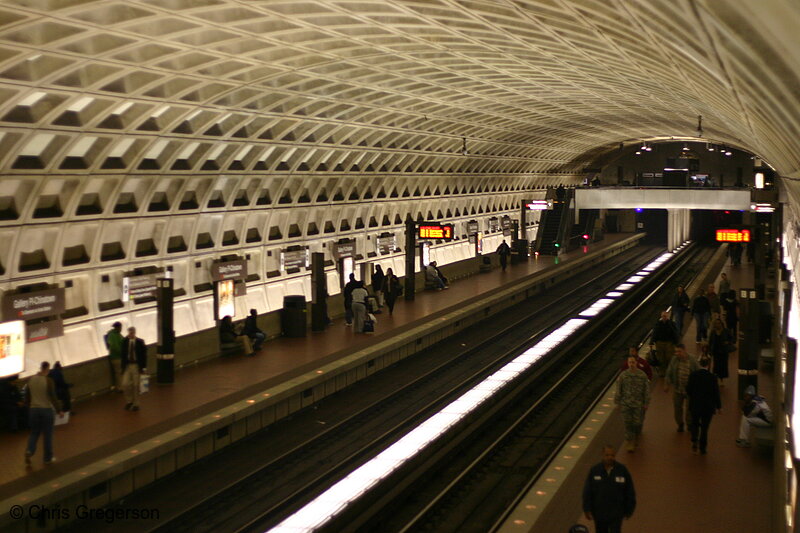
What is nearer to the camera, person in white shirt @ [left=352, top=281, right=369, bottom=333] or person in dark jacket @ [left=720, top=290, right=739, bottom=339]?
person in dark jacket @ [left=720, top=290, right=739, bottom=339]

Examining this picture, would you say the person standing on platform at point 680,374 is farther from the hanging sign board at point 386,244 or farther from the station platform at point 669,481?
the hanging sign board at point 386,244

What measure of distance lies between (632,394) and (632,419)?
1.17ft

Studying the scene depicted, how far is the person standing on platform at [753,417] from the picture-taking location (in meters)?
12.1

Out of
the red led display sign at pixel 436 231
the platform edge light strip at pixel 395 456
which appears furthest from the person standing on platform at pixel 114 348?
the red led display sign at pixel 436 231

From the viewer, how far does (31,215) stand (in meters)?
17.0

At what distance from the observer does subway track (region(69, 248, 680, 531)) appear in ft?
41.7

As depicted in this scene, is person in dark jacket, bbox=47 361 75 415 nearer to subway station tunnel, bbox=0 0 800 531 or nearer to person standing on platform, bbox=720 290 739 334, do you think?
subway station tunnel, bbox=0 0 800 531

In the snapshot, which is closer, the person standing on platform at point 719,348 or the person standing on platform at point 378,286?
the person standing on platform at point 719,348

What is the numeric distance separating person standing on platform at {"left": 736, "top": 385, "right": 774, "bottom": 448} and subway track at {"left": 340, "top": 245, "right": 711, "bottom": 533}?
283 cm

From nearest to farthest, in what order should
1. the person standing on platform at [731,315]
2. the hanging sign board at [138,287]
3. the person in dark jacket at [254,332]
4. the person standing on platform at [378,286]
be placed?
the hanging sign board at [138,287]
the person standing on platform at [731,315]
the person in dark jacket at [254,332]
the person standing on platform at [378,286]

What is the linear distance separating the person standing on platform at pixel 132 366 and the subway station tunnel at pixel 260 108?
1.31 m

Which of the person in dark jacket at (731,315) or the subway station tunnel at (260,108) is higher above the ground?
the subway station tunnel at (260,108)

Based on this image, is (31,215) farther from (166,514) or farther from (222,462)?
(166,514)

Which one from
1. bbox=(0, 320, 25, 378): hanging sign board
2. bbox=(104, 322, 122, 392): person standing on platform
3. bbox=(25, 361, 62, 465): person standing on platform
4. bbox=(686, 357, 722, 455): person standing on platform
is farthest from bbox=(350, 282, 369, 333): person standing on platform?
bbox=(686, 357, 722, 455): person standing on platform
